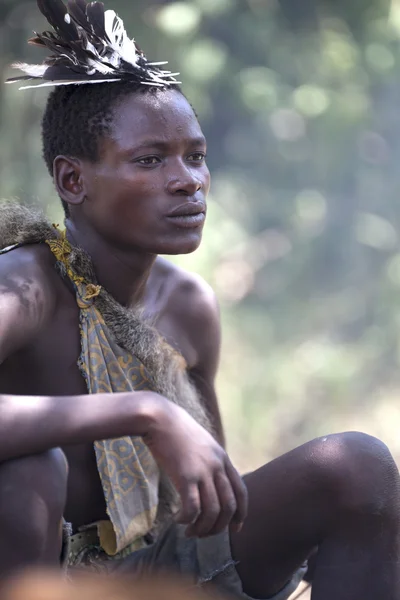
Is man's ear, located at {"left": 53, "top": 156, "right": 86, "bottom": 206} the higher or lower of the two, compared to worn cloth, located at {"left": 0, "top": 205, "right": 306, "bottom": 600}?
higher

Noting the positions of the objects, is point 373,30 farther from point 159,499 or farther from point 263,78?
point 159,499

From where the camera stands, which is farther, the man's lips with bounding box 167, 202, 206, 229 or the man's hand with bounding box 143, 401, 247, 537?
the man's lips with bounding box 167, 202, 206, 229

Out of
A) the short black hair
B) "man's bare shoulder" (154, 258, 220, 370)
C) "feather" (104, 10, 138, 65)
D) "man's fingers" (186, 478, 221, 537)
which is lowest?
"man's fingers" (186, 478, 221, 537)

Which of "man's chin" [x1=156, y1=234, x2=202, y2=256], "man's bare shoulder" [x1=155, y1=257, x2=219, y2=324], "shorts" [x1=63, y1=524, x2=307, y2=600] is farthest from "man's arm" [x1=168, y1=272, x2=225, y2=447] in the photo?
"shorts" [x1=63, y1=524, x2=307, y2=600]

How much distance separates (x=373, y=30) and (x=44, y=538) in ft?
16.3

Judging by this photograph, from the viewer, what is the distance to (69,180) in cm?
264

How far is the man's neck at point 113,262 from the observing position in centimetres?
260

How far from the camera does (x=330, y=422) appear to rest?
6.02m

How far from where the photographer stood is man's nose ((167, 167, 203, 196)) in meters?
2.50

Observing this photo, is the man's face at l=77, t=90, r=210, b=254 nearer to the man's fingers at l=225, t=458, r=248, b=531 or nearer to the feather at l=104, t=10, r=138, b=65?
the feather at l=104, t=10, r=138, b=65

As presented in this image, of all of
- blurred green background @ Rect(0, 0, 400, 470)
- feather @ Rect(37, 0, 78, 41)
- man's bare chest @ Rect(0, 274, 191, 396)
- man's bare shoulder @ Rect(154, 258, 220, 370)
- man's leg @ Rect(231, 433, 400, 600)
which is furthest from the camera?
blurred green background @ Rect(0, 0, 400, 470)

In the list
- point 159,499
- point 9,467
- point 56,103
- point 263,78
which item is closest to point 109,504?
point 159,499

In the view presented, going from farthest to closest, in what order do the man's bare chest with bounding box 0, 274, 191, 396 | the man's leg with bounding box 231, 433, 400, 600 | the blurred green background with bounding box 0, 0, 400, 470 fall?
the blurred green background with bounding box 0, 0, 400, 470, the man's bare chest with bounding box 0, 274, 191, 396, the man's leg with bounding box 231, 433, 400, 600

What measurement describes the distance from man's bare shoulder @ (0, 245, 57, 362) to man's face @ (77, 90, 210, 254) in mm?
219
